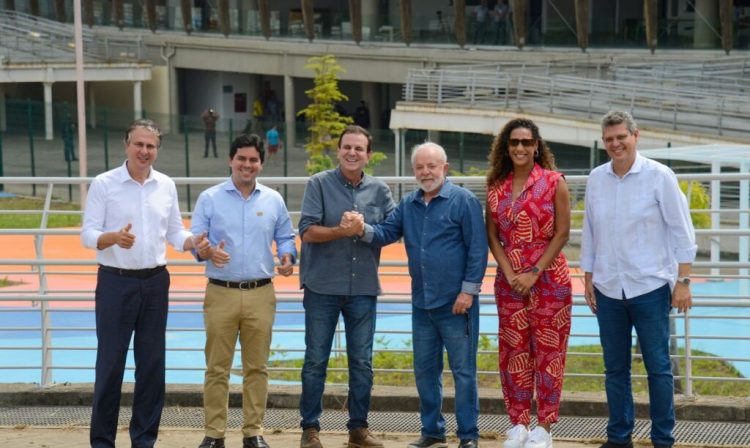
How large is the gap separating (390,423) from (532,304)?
163 centimetres

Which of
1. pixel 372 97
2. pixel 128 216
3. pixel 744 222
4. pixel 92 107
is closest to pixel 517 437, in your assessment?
pixel 128 216

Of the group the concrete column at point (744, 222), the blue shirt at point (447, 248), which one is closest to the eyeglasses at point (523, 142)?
the blue shirt at point (447, 248)

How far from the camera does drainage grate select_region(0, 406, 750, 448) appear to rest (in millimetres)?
7840

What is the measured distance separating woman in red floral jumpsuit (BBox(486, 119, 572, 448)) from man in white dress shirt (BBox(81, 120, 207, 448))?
1.69 meters

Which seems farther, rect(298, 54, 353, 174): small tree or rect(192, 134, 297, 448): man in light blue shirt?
rect(298, 54, 353, 174): small tree

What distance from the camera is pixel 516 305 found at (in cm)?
716

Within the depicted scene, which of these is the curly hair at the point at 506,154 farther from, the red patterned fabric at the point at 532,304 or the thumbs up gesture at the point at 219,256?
the thumbs up gesture at the point at 219,256

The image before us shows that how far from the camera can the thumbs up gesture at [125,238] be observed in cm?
693

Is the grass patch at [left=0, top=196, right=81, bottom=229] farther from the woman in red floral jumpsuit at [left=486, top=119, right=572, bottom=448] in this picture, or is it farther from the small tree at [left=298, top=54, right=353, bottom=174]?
the woman in red floral jumpsuit at [left=486, top=119, right=572, bottom=448]

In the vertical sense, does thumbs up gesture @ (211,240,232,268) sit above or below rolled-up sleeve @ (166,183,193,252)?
below

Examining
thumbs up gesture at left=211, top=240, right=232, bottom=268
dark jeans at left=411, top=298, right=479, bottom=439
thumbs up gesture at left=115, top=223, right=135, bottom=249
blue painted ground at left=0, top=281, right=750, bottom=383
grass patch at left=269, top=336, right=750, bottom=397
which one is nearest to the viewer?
thumbs up gesture at left=115, top=223, right=135, bottom=249

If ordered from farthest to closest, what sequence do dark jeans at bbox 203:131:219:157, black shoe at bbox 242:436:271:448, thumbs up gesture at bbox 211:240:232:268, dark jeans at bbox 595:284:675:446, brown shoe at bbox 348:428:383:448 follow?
1. dark jeans at bbox 203:131:219:157
2. brown shoe at bbox 348:428:383:448
3. black shoe at bbox 242:436:271:448
4. thumbs up gesture at bbox 211:240:232:268
5. dark jeans at bbox 595:284:675:446

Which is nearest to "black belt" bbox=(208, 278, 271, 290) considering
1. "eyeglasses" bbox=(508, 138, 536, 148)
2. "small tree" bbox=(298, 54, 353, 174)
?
"eyeglasses" bbox=(508, 138, 536, 148)

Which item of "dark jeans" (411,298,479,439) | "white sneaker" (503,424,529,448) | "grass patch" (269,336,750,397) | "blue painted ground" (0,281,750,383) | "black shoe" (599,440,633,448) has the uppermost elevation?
"dark jeans" (411,298,479,439)
